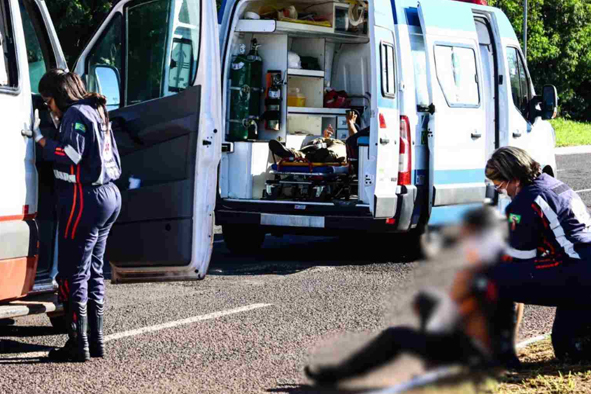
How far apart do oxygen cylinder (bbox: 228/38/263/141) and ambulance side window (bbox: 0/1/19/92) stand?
4580mm

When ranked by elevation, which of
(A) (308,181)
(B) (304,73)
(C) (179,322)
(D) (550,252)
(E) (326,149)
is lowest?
(C) (179,322)

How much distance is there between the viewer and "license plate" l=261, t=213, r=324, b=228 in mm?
9312

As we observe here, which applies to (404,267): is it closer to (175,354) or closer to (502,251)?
(175,354)

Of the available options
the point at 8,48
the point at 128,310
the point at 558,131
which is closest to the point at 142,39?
the point at 8,48

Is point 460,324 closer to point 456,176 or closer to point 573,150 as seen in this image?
point 456,176

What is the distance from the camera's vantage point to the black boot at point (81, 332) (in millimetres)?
5703

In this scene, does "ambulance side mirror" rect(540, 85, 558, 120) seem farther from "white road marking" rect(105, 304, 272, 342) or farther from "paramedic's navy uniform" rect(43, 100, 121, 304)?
"paramedic's navy uniform" rect(43, 100, 121, 304)

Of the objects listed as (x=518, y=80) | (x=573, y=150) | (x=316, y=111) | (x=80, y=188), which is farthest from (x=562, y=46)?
(x=80, y=188)

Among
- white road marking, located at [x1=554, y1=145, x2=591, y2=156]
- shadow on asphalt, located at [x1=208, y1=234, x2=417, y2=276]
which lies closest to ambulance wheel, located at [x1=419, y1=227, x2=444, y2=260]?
shadow on asphalt, located at [x1=208, y1=234, x2=417, y2=276]

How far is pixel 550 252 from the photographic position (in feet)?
17.2

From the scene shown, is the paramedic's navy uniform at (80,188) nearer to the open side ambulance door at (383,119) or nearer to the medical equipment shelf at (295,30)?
the open side ambulance door at (383,119)

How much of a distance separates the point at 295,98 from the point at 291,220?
6.81 ft

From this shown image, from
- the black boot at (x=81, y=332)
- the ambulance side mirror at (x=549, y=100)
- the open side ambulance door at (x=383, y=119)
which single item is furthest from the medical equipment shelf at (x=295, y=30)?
the black boot at (x=81, y=332)

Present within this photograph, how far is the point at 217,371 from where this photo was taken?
567cm
